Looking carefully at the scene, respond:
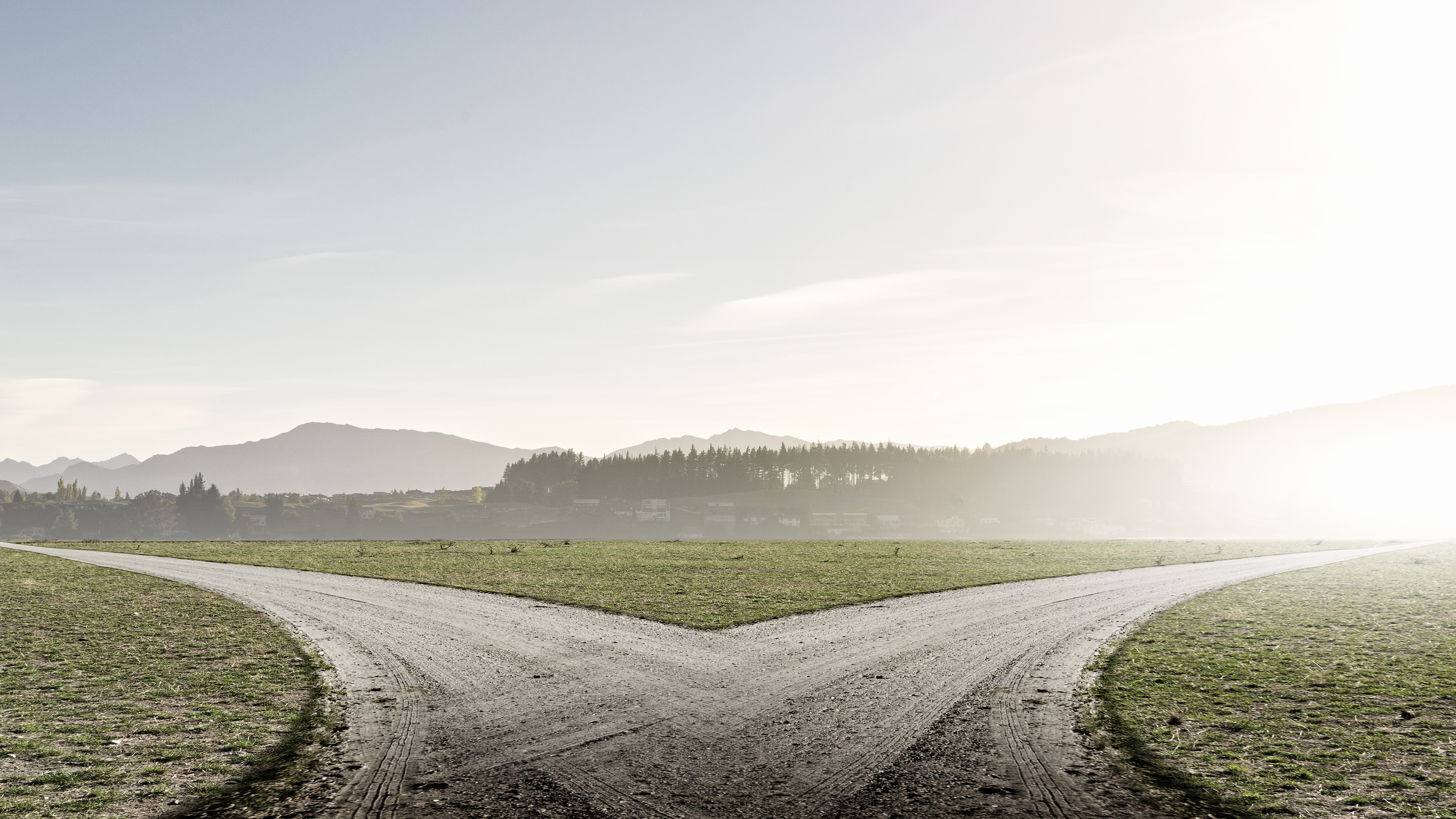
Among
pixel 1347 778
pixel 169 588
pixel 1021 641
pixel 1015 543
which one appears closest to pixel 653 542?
pixel 1015 543

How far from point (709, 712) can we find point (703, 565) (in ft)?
88.8

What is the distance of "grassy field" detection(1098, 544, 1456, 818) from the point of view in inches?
324

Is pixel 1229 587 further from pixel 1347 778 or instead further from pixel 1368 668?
pixel 1347 778

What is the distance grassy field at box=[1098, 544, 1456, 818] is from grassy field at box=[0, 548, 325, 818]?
35.7 ft

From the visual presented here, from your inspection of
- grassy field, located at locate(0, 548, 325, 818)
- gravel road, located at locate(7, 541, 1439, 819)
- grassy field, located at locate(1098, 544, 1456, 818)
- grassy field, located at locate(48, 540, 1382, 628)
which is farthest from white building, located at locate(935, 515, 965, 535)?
grassy field, located at locate(0, 548, 325, 818)

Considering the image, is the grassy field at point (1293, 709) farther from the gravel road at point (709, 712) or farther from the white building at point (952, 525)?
the white building at point (952, 525)

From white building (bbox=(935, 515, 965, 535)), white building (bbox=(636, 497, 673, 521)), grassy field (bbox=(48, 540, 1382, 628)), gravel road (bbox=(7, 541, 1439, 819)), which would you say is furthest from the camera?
white building (bbox=(935, 515, 965, 535))

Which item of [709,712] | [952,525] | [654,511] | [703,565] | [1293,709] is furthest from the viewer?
[952,525]

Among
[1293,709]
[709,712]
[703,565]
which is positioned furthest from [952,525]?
[709,712]

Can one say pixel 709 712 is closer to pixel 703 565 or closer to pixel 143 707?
pixel 143 707

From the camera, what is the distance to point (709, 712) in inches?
453

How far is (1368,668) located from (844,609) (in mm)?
12238

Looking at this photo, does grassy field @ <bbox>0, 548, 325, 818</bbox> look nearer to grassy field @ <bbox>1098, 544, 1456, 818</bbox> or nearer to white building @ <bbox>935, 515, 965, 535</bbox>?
grassy field @ <bbox>1098, 544, 1456, 818</bbox>

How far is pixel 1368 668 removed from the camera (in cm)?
1470
